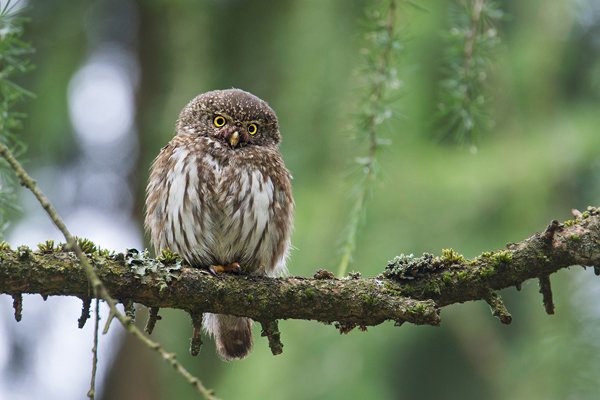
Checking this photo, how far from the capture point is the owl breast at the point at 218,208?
300 cm

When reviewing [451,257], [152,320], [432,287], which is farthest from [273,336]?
[451,257]

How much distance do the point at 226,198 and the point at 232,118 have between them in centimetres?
64

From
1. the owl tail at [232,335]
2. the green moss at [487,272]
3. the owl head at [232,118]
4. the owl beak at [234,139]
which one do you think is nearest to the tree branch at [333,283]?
the green moss at [487,272]

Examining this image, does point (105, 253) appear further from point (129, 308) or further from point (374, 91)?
point (374, 91)

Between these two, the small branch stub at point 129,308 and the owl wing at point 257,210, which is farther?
the owl wing at point 257,210

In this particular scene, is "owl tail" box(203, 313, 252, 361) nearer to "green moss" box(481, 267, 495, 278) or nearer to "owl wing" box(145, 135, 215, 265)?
"owl wing" box(145, 135, 215, 265)

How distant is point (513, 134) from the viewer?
3324 millimetres

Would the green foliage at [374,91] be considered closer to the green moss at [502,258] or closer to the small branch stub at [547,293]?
the green moss at [502,258]

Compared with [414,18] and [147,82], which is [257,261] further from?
[147,82]

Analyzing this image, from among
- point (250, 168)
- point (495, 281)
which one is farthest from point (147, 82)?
point (495, 281)

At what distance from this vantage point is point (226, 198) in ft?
9.87

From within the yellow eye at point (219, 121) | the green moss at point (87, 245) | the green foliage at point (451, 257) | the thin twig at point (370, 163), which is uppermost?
the yellow eye at point (219, 121)

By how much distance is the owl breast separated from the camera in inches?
118

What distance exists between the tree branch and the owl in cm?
51
